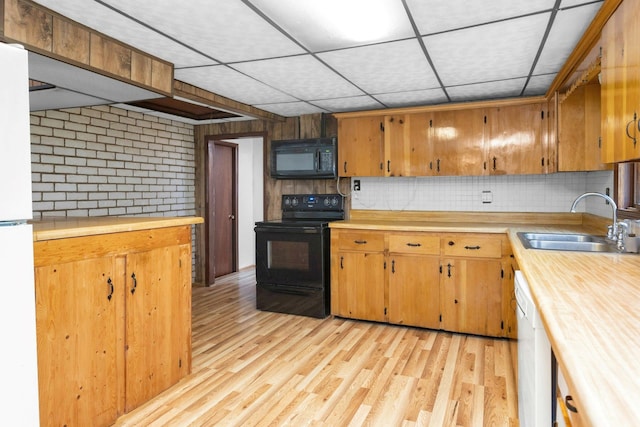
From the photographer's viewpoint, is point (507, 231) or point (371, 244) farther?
point (371, 244)

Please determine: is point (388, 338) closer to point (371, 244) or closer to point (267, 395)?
point (371, 244)

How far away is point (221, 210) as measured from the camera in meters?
5.83

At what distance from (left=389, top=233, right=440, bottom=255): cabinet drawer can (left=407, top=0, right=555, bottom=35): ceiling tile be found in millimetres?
1882

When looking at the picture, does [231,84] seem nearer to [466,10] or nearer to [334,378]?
[466,10]

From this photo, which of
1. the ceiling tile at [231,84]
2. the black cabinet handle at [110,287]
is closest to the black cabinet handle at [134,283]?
the black cabinet handle at [110,287]

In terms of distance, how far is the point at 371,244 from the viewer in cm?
382

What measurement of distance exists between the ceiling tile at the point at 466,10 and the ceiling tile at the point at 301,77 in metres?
0.86

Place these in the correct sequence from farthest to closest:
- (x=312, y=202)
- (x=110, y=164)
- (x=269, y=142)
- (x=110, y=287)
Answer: (x=269, y=142)
(x=312, y=202)
(x=110, y=164)
(x=110, y=287)

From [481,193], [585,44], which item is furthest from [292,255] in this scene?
[585,44]

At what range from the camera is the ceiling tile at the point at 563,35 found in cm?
201

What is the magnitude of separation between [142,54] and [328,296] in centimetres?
262

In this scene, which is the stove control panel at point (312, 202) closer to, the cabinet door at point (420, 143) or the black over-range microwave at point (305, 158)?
the black over-range microwave at point (305, 158)

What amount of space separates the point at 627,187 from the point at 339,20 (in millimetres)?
2188

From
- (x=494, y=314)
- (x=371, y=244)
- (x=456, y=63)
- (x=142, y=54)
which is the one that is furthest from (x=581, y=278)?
(x=142, y=54)
